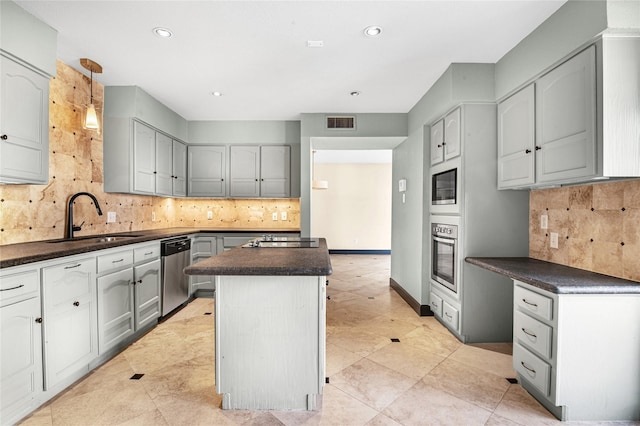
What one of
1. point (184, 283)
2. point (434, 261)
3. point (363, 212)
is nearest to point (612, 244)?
point (434, 261)

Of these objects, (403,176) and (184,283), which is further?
(403,176)

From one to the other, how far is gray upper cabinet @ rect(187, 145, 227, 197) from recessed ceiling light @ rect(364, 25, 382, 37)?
2.98 metres

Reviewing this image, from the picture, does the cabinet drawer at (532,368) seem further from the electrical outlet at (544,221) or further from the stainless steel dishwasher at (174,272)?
the stainless steel dishwasher at (174,272)

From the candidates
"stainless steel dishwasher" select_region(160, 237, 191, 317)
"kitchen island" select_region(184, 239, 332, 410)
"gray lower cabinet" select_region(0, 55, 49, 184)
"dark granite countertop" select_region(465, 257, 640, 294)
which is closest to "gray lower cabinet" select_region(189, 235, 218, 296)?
"stainless steel dishwasher" select_region(160, 237, 191, 317)

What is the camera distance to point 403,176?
424cm

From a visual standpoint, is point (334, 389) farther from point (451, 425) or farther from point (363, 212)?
point (363, 212)

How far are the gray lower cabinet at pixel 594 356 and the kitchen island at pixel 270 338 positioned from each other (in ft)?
4.58

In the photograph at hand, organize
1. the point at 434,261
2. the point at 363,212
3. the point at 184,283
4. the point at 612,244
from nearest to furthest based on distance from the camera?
the point at 612,244
the point at 434,261
the point at 184,283
the point at 363,212

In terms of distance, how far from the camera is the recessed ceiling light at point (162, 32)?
2.21 metres

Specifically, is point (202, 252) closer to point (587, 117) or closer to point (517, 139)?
point (517, 139)

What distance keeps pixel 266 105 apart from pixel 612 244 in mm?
3609

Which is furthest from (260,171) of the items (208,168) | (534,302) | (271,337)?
(534,302)

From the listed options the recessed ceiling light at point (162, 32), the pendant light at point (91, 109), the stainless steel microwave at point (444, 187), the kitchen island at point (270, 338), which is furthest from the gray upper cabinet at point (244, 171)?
the kitchen island at point (270, 338)

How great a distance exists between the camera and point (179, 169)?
4.34m
